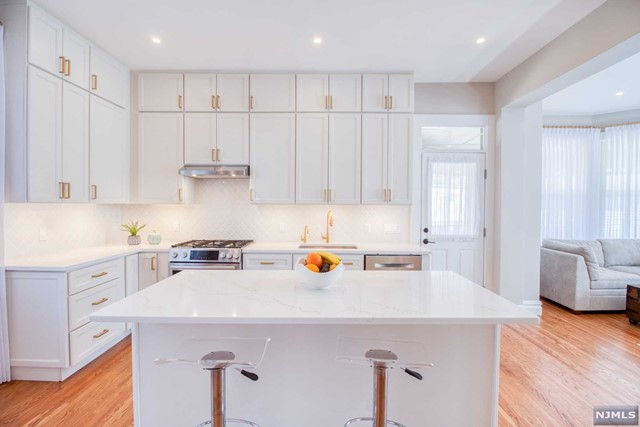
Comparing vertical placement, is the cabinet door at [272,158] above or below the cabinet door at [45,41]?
below

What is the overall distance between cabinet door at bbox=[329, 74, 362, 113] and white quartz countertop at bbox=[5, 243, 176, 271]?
7.93 ft

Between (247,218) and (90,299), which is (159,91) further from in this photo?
(90,299)

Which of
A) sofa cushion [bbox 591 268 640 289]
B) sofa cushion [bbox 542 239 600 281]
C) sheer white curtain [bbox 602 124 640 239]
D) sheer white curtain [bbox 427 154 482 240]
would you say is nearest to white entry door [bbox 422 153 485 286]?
sheer white curtain [bbox 427 154 482 240]

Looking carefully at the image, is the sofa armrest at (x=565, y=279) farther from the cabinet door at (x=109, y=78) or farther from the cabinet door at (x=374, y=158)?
the cabinet door at (x=109, y=78)

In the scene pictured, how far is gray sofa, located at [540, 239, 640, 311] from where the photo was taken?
4.04 metres

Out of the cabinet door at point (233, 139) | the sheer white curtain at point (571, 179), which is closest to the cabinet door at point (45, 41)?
the cabinet door at point (233, 139)

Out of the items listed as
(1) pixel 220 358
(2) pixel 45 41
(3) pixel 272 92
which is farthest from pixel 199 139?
(1) pixel 220 358

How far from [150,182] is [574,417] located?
4.24 meters

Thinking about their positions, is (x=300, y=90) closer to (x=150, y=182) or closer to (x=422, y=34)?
(x=422, y=34)

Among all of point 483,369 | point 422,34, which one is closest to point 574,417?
point 483,369

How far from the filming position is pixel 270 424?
161cm

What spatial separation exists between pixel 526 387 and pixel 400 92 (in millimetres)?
2990

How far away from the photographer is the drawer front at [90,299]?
Answer: 255cm

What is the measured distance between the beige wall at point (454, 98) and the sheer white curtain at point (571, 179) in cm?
243
